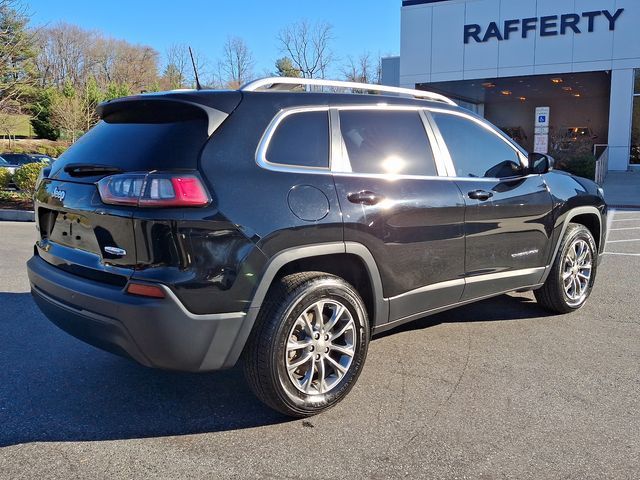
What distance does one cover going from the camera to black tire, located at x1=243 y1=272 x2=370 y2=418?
3088 millimetres

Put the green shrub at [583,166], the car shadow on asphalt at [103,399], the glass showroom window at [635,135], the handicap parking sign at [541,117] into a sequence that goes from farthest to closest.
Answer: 1. the glass showroom window at [635,135]
2. the green shrub at [583,166]
3. the handicap parking sign at [541,117]
4. the car shadow on asphalt at [103,399]

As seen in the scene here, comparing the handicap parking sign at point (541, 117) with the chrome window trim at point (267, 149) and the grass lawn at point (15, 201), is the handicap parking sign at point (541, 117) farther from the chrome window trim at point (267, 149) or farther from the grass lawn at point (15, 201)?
the chrome window trim at point (267, 149)

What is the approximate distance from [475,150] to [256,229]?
2.18 metres

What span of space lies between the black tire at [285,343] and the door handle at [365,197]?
474 mm

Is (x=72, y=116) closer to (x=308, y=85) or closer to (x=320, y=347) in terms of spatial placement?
(x=308, y=85)

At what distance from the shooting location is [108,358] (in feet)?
13.6

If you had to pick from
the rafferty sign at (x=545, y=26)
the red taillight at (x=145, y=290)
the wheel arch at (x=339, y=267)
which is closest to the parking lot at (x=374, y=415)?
the wheel arch at (x=339, y=267)

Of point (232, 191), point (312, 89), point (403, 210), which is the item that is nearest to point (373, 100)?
point (312, 89)

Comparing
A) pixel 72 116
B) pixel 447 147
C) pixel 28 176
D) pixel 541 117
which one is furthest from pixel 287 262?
pixel 72 116

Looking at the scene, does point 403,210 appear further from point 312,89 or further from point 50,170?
point 50,170

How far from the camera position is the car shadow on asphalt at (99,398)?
3.17 meters

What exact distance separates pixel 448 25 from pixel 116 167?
1017 inches

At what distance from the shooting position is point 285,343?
124 inches

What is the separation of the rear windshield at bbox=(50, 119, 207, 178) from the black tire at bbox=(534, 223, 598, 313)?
11.3 ft
